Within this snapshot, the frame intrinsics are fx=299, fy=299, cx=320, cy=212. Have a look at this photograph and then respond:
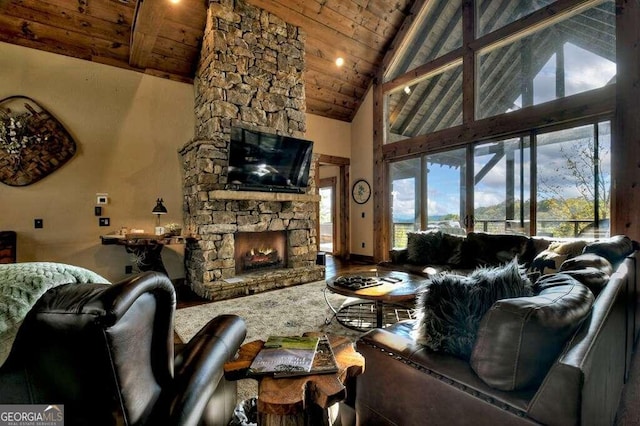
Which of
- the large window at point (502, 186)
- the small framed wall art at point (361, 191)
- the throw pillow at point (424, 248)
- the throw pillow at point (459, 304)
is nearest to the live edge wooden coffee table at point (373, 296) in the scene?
the throw pillow at point (424, 248)

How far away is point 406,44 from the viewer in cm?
596

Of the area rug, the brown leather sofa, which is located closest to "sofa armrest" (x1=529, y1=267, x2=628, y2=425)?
the brown leather sofa

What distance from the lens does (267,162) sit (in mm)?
4473

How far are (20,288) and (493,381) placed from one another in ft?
4.40

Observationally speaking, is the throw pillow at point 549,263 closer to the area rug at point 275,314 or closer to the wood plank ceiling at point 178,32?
the area rug at point 275,314

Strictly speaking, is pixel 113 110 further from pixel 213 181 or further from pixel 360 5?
pixel 360 5

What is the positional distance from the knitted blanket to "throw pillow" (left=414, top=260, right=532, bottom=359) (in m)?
1.24

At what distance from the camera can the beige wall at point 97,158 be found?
147 inches

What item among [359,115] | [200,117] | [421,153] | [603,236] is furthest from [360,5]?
[603,236]

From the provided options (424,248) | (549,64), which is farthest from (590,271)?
(549,64)

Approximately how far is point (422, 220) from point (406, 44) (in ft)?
11.5

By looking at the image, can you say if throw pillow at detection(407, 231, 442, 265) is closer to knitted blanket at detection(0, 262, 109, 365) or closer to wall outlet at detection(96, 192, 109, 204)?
knitted blanket at detection(0, 262, 109, 365)

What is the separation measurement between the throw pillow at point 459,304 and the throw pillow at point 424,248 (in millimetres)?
2969

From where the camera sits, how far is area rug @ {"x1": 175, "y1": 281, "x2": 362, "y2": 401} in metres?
2.82
